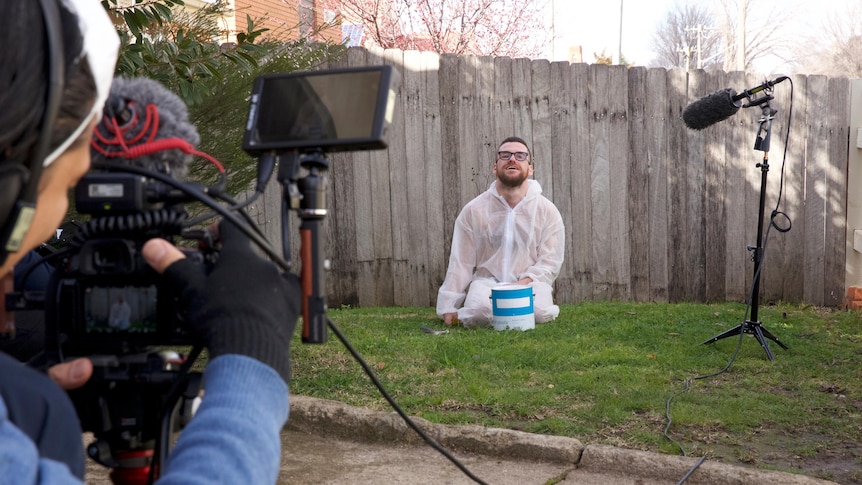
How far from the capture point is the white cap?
1129 mm

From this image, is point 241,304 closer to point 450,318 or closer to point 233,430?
point 233,430

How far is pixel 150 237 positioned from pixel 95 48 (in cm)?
47

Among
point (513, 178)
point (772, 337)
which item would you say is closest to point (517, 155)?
point (513, 178)

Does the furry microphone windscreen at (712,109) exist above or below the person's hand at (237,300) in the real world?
above

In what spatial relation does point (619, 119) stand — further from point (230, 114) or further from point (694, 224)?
point (230, 114)

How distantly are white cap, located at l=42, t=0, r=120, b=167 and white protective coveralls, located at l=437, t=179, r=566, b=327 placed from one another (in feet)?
20.6

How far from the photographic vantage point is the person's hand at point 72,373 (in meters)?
1.46

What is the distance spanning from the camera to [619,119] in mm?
8188

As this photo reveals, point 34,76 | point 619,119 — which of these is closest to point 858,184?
point 619,119

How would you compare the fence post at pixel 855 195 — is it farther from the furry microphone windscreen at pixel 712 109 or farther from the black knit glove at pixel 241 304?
the black knit glove at pixel 241 304

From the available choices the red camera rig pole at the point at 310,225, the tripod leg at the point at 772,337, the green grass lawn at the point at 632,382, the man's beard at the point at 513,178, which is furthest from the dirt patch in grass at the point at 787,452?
the man's beard at the point at 513,178

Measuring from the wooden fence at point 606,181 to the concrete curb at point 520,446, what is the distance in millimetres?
3456

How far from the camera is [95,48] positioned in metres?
1.16

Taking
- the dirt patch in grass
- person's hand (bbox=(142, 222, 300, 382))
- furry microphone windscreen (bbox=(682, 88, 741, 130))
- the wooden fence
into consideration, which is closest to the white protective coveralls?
the wooden fence
